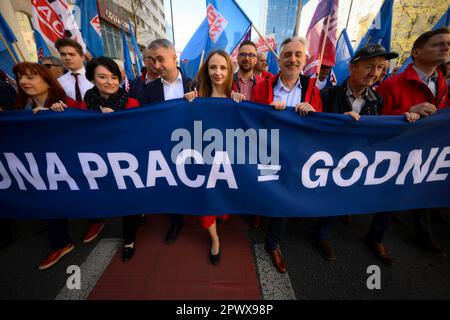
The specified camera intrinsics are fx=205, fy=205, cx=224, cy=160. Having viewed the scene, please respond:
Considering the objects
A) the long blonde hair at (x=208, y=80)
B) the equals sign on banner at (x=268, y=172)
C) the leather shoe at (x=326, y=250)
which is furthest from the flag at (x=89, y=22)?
the leather shoe at (x=326, y=250)

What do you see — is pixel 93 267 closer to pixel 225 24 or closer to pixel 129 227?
pixel 129 227

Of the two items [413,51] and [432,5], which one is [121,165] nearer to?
[413,51]

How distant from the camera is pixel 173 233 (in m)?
2.65

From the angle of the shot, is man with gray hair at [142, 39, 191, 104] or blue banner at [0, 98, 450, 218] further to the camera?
man with gray hair at [142, 39, 191, 104]

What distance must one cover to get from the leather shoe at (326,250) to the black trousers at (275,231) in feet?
1.89

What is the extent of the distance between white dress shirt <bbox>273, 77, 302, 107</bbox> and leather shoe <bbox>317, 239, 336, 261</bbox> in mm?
1671

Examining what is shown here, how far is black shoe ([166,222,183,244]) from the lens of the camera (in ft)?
8.50

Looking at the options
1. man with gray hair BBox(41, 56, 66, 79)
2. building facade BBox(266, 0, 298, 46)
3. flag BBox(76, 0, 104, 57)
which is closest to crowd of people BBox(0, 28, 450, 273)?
man with gray hair BBox(41, 56, 66, 79)

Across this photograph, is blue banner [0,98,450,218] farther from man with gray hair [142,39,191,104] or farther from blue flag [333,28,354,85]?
blue flag [333,28,354,85]

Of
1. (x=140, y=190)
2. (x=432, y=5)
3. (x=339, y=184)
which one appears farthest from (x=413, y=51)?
(x=432, y=5)

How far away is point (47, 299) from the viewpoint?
6.25ft

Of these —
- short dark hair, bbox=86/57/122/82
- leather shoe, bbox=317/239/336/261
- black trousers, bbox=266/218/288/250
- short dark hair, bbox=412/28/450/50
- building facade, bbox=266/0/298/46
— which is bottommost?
leather shoe, bbox=317/239/336/261

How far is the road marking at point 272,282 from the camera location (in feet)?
6.31
